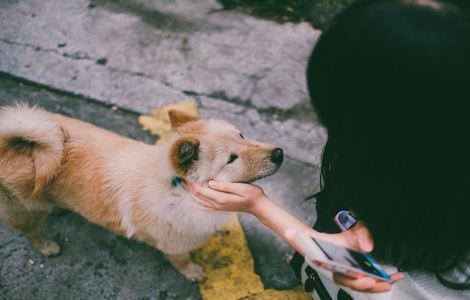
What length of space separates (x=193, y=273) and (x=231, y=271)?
11.1 inches

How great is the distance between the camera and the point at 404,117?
4.20 feet

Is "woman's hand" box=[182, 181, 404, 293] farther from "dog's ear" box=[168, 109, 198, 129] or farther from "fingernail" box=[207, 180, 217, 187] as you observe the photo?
"dog's ear" box=[168, 109, 198, 129]

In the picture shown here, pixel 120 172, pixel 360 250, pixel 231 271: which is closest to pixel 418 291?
pixel 360 250

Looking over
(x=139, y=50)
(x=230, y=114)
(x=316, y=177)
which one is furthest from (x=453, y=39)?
(x=139, y=50)

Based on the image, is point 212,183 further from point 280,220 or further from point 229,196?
point 280,220

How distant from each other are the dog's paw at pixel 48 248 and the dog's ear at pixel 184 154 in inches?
55.3

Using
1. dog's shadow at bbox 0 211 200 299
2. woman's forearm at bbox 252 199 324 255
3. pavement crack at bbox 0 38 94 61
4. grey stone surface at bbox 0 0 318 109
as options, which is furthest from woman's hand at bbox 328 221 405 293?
pavement crack at bbox 0 38 94 61

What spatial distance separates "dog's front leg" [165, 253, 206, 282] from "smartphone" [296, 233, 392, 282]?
Answer: 128 centimetres

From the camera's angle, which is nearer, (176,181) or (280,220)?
(280,220)

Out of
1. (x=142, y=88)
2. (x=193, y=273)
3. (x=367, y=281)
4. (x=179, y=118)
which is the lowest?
(x=193, y=273)

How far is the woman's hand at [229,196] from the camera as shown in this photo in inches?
80.0

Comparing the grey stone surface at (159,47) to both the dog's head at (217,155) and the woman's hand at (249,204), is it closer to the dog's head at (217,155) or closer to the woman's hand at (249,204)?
the dog's head at (217,155)

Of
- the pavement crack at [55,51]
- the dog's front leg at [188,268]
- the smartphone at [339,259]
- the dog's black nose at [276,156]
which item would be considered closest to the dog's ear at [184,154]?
the dog's black nose at [276,156]

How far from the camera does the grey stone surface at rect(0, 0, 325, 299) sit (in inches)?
110
